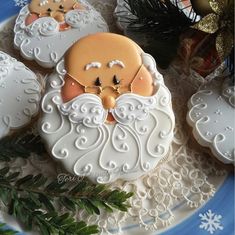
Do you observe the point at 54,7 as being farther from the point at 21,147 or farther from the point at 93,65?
the point at 21,147

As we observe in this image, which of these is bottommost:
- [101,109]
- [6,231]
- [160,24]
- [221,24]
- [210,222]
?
[6,231]

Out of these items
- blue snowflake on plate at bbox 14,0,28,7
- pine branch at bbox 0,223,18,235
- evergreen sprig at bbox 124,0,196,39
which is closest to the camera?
pine branch at bbox 0,223,18,235

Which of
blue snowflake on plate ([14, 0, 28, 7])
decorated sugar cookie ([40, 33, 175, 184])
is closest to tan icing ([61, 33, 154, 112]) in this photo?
decorated sugar cookie ([40, 33, 175, 184])

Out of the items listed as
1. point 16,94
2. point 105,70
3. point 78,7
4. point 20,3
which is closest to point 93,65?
point 105,70

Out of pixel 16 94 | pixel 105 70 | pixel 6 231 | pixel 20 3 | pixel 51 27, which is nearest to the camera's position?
pixel 6 231

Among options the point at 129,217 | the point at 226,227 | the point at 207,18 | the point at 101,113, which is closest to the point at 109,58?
the point at 101,113

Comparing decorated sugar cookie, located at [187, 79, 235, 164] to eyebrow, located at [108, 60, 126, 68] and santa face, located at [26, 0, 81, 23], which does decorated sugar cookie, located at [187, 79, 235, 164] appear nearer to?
eyebrow, located at [108, 60, 126, 68]

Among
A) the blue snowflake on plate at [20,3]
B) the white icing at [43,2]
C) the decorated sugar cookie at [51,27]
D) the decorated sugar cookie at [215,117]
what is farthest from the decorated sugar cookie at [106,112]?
the blue snowflake on plate at [20,3]

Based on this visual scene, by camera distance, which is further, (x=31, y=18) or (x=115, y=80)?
(x=31, y=18)
